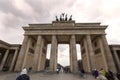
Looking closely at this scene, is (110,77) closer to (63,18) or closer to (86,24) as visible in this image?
(86,24)

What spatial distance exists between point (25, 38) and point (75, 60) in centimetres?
1789

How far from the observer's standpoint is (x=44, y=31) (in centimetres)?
2906

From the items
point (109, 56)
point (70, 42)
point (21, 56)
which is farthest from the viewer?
point (70, 42)

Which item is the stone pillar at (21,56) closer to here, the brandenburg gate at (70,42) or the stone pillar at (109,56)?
the brandenburg gate at (70,42)

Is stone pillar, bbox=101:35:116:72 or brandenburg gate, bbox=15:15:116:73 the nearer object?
stone pillar, bbox=101:35:116:72

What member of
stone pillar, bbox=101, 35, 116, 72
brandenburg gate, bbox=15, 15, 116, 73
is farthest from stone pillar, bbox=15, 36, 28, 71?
stone pillar, bbox=101, 35, 116, 72

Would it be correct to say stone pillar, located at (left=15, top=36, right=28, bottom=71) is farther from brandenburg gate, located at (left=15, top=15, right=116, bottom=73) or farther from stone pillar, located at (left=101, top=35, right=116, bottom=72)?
stone pillar, located at (left=101, top=35, right=116, bottom=72)

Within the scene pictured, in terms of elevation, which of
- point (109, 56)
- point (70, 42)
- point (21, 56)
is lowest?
point (21, 56)

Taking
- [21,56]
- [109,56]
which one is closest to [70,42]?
[109,56]

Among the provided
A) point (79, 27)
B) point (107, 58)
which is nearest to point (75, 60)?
point (107, 58)

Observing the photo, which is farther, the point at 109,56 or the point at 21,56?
the point at 21,56

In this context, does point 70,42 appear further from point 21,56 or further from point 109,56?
point 21,56

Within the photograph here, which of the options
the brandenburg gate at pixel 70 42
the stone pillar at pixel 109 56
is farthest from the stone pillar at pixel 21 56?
the stone pillar at pixel 109 56

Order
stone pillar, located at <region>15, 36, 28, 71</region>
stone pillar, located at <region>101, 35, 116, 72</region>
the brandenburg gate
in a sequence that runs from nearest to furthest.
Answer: stone pillar, located at <region>101, 35, 116, 72</region> < stone pillar, located at <region>15, 36, 28, 71</region> < the brandenburg gate
